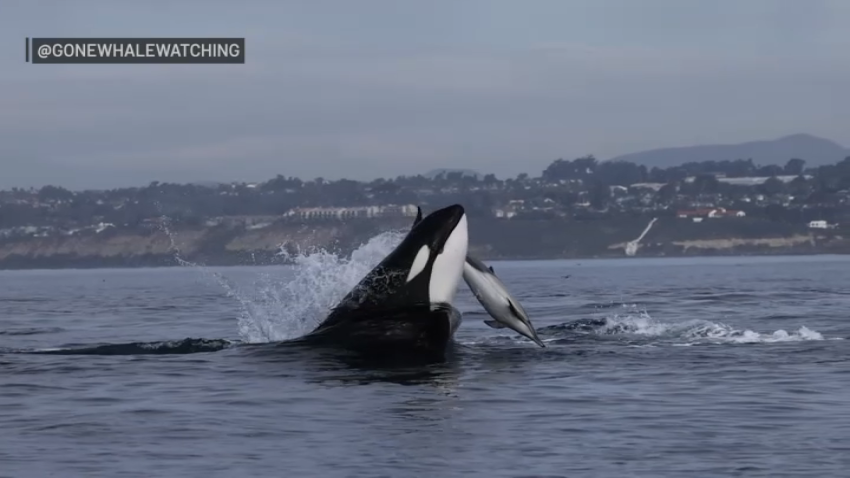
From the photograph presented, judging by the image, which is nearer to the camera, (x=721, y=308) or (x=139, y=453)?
(x=139, y=453)

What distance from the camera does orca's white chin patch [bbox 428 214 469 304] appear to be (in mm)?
20422

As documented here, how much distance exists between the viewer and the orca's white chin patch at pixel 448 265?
20.4 m

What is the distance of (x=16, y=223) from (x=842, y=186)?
106 metres

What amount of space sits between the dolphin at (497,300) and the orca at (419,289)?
16.3 inches

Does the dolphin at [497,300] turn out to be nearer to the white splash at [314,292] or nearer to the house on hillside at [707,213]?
the white splash at [314,292]

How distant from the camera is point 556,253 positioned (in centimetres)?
15175

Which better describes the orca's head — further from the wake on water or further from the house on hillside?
the house on hillside

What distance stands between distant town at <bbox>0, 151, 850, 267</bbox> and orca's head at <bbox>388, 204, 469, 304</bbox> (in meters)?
117

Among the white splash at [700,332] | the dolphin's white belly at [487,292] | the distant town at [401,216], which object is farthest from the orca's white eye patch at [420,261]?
the distant town at [401,216]

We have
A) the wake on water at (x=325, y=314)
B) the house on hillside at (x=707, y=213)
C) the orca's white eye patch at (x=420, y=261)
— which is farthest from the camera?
the house on hillside at (x=707, y=213)

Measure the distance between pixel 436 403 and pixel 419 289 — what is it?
3926mm

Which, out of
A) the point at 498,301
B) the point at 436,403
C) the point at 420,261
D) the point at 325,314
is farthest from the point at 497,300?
the point at 325,314

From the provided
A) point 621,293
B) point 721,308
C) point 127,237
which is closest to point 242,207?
point 127,237

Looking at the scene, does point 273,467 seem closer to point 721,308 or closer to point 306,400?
point 306,400
